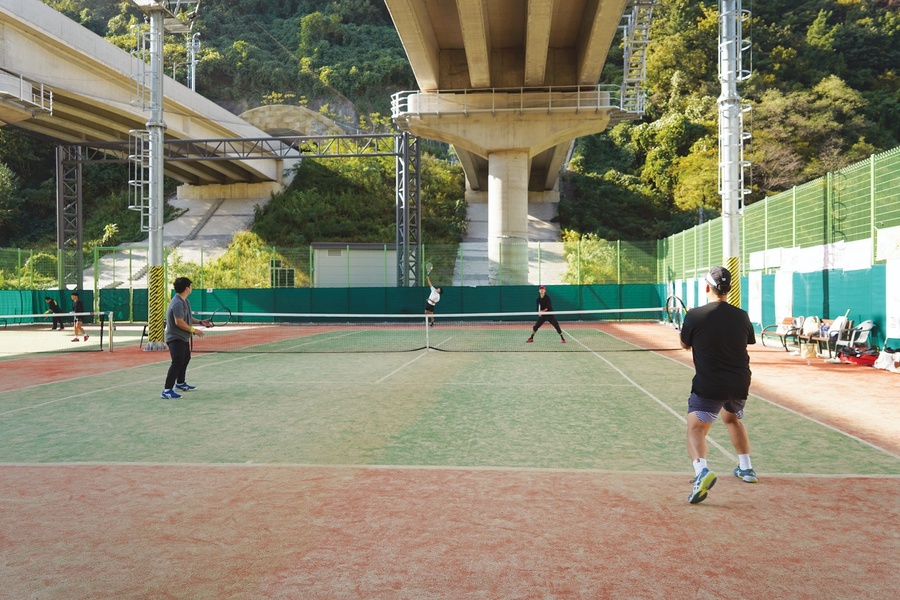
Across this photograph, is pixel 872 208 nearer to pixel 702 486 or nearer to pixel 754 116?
pixel 702 486

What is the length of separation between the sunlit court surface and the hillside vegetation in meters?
41.4

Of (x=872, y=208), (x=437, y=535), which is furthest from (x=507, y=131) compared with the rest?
(x=437, y=535)

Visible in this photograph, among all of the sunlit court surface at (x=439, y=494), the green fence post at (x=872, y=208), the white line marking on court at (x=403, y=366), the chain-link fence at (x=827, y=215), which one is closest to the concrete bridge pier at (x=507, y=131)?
the chain-link fence at (x=827, y=215)

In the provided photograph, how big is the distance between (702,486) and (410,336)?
2071cm

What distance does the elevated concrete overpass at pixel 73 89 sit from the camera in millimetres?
25281

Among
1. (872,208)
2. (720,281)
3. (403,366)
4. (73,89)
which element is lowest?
(403,366)

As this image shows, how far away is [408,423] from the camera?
8.94m

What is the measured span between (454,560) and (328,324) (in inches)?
1256

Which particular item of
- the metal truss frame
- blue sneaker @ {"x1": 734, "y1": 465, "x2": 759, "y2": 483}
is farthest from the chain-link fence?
the metal truss frame

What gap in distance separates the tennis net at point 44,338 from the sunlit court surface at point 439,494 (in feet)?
30.1

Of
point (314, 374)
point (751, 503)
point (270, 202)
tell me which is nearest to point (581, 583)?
point (751, 503)

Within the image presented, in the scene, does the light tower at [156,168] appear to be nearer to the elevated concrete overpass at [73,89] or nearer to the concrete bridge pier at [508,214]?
the elevated concrete overpass at [73,89]

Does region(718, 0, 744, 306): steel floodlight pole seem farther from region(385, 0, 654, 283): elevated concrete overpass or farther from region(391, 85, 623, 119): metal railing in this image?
region(391, 85, 623, 119): metal railing

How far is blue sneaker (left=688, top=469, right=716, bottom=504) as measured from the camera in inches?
213
